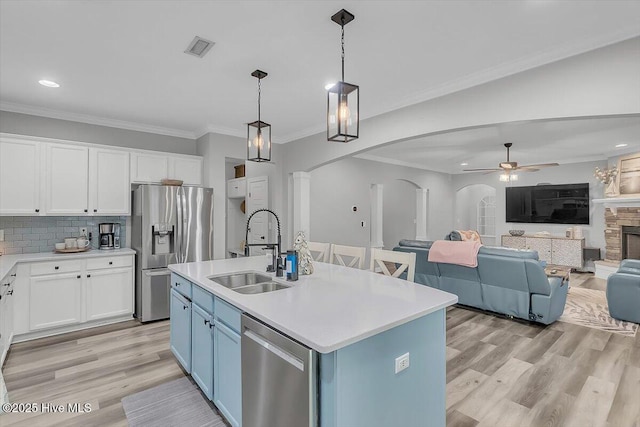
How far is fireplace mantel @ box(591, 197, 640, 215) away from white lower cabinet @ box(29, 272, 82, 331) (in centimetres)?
891

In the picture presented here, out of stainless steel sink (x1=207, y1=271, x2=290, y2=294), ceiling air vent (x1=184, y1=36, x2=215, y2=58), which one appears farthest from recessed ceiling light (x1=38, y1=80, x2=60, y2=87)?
stainless steel sink (x1=207, y1=271, x2=290, y2=294)

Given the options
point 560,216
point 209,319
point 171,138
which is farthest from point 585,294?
point 171,138

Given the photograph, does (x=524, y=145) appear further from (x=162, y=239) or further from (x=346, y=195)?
(x=162, y=239)

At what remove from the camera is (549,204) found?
805 cm

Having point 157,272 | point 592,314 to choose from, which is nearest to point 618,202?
point 592,314

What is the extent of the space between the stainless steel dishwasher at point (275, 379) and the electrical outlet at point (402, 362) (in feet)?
1.48

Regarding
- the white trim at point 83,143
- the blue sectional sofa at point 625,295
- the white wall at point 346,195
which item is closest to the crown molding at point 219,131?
the white trim at point 83,143

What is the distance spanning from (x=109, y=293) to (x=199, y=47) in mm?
3117

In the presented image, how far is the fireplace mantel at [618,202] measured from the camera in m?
6.15

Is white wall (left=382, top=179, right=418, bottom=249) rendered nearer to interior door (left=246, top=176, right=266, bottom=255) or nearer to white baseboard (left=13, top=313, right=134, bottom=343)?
interior door (left=246, top=176, right=266, bottom=255)

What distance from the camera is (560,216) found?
7.88 metres

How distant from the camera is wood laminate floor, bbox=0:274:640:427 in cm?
229

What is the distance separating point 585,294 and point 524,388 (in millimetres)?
3973

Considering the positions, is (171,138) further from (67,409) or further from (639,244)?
(639,244)
